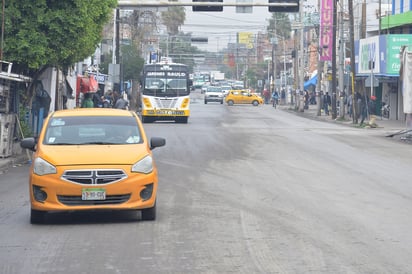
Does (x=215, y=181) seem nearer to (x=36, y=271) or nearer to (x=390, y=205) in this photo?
(x=390, y=205)

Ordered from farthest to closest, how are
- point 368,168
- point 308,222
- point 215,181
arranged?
point 368,168 < point 215,181 < point 308,222

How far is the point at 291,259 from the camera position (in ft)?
31.6

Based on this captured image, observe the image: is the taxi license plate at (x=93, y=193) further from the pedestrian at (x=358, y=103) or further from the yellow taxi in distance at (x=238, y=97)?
the yellow taxi in distance at (x=238, y=97)

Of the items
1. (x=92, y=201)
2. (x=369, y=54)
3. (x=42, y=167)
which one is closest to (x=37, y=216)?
(x=42, y=167)

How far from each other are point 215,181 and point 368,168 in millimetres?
5127

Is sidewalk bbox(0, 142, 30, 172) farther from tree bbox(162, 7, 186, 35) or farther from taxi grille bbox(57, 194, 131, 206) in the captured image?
tree bbox(162, 7, 186, 35)

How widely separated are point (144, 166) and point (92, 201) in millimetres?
899

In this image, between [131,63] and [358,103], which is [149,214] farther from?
[131,63]

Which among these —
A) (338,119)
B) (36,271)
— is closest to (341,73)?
(338,119)

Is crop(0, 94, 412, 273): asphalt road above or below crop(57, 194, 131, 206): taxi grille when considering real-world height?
below

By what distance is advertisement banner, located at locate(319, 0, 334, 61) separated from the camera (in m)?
63.9

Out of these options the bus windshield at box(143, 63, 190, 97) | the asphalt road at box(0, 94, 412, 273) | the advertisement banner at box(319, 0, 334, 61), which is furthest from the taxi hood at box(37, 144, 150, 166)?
the advertisement banner at box(319, 0, 334, 61)

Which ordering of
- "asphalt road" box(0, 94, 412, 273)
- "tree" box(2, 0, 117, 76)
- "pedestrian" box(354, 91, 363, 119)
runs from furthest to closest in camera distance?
"pedestrian" box(354, 91, 363, 119), "tree" box(2, 0, 117, 76), "asphalt road" box(0, 94, 412, 273)

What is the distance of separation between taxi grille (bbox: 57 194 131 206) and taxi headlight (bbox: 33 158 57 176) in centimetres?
38
